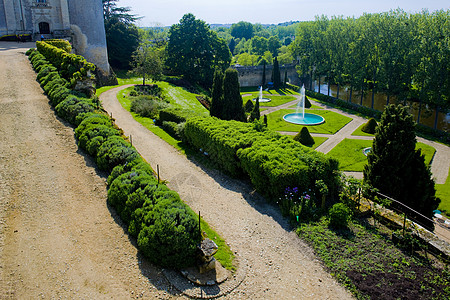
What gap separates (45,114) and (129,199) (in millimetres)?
11867

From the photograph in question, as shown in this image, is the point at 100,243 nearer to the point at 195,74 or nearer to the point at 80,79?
the point at 80,79

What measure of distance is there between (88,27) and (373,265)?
37.2m

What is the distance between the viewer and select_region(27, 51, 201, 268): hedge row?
1045 cm

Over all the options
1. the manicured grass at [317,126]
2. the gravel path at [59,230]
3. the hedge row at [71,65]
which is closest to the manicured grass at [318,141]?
the manicured grass at [317,126]

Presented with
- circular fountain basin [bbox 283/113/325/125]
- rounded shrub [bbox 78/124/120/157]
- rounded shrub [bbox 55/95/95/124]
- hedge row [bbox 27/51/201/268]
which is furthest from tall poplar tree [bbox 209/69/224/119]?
circular fountain basin [bbox 283/113/325/125]

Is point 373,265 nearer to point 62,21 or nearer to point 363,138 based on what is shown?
point 363,138

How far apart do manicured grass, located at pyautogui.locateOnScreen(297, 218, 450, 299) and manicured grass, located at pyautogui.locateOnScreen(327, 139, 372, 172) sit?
40.3ft

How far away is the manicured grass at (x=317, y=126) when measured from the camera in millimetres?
33156

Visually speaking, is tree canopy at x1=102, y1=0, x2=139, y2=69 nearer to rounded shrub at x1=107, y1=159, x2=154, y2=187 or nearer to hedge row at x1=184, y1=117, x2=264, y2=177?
hedge row at x1=184, y1=117, x2=264, y2=177

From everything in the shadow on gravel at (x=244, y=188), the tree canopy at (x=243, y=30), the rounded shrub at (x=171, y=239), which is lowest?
the shadow on gravel at (x=244, y=188)

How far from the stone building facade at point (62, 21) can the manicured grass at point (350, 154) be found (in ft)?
90.4

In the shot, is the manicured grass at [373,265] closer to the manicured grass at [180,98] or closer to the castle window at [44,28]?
the manicured grass at [180,98]

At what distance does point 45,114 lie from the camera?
20.8 meters

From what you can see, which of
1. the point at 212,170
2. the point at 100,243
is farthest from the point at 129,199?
the point at 212,170
